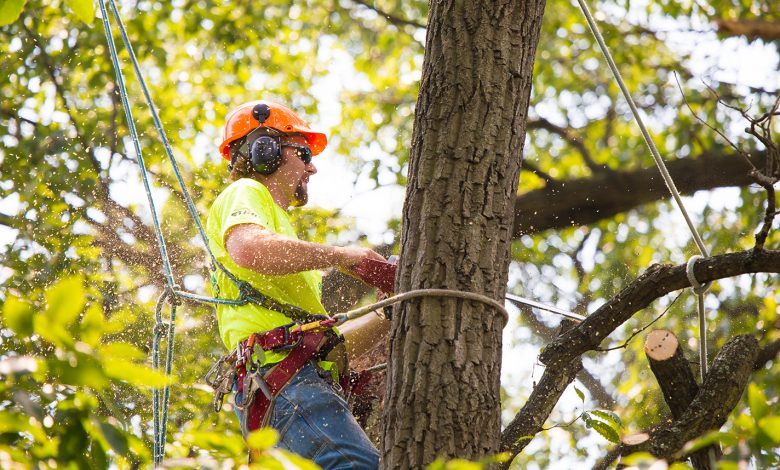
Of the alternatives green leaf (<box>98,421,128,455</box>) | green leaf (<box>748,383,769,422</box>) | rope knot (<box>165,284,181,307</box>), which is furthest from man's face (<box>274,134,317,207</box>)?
green leaf (<box>748,383,769,422</box>)

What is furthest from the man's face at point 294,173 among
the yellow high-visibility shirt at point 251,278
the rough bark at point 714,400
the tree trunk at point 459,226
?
the rough bark at point 714,400

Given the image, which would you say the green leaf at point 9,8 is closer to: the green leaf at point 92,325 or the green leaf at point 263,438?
the green leaf at point 92,325

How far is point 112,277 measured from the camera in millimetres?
5375

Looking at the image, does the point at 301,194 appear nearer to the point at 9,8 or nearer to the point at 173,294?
the point at 173,294

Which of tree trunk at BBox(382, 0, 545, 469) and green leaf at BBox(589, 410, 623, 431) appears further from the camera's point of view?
green leaf at BBox(589, 410, 623, 431)

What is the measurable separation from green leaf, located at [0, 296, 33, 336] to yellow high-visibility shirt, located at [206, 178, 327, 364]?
1429mm

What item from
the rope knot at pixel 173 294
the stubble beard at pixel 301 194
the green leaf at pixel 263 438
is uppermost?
the stubble beard at pixel 301 194

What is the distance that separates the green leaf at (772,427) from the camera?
98 cm

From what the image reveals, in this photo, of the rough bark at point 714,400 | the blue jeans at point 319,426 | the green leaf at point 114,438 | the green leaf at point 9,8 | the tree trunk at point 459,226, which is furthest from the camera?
the rough bark at point 714,400

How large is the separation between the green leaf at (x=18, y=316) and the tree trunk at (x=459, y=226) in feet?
3.05

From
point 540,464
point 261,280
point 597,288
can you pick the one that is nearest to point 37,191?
point 261,280

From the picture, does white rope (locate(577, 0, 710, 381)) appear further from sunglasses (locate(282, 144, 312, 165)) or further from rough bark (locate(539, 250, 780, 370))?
sunglasses (locate(282, 144, 312, 165))

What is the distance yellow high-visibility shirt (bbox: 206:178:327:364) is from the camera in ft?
7.83

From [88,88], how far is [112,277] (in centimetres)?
168
